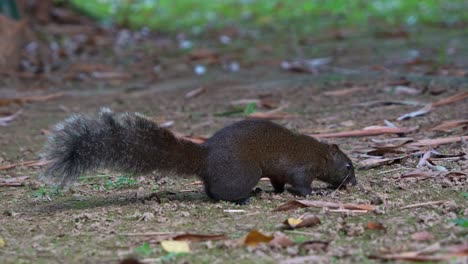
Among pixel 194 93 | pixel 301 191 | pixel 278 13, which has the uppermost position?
pixel 278 13

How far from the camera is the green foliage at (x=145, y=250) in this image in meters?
4.24

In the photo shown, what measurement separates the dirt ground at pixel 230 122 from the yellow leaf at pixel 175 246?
0.19ft

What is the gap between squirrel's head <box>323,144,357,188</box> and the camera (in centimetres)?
601

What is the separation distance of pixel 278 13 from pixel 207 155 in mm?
14626

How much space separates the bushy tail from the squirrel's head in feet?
3.54

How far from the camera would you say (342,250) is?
13.6 ft

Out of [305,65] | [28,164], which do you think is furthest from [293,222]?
[305,65]

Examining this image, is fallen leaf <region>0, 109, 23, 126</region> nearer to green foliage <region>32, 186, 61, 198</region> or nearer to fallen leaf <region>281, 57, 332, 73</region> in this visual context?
green foliage <region>32, 186, 61, 198</region>

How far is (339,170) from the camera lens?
6078 millimetres

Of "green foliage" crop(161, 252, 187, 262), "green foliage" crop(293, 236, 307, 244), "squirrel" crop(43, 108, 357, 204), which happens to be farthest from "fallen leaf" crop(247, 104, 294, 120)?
"green foliage" crop(161, 252, 187, 262)

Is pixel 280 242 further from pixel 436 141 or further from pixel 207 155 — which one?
pixel 436 141

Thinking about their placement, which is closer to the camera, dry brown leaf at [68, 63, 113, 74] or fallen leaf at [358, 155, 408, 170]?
fallen leaf at [358, 155, 408, 170]

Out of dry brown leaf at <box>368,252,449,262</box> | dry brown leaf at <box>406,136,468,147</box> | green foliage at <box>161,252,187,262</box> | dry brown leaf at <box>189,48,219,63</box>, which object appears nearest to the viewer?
dry brown leaf at <box>368,252,449,262</box>

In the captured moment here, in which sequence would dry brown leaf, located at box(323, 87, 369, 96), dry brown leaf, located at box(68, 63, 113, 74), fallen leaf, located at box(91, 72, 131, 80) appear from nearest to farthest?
1. dry brown leaf, located at box(323, 87, 369, 96)
2. fallen leaf, located at box(91, 72, 131, 80)
3. dry brown leaf, located at box(68, 63, 113, 74)
